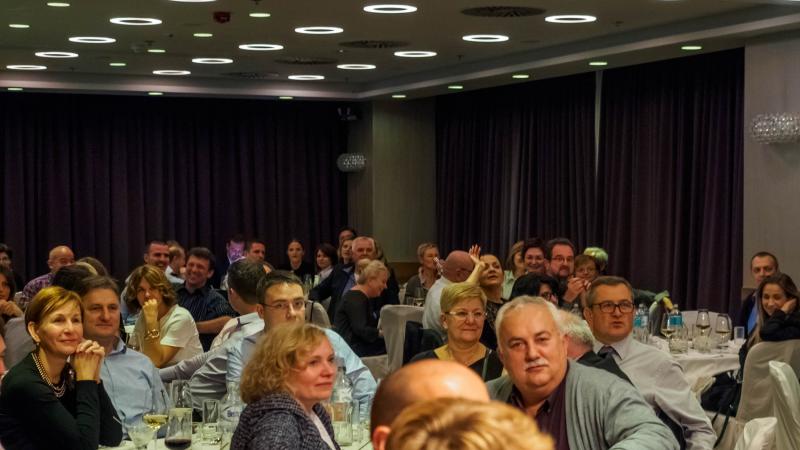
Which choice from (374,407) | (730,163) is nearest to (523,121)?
(730,163)

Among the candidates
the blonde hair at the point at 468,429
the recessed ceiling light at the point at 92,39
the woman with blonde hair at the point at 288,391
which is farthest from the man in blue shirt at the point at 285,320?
the recessed ceiling light at the point at 92,39

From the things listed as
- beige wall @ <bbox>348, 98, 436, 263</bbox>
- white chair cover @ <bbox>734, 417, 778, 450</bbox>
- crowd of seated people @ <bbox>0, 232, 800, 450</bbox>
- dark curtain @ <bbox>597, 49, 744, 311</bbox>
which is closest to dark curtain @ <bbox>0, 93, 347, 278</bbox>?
beige wall @ <bbox>348, 98, 436, 263</bbox>

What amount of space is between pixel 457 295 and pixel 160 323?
216 cm

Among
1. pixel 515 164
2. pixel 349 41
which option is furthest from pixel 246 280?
pixel 515 164

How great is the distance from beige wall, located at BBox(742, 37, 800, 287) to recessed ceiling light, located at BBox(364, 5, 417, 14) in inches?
123

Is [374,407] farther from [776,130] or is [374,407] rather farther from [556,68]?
[556,68]

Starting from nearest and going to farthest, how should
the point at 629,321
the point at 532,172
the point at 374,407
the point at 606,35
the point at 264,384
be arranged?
the point at 374,407 < the point at 264,384 < the point at 629,321 < the point at 606,35 < the point at 532,172

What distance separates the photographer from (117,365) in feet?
18.5

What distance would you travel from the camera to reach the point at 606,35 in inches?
465

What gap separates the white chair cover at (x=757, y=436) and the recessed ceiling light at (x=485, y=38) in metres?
7.34

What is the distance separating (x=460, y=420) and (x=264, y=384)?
96.6 inches

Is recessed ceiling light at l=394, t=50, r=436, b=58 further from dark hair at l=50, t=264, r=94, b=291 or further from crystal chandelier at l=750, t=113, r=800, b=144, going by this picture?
dark hair at l=50, t=264, r=94, b=291

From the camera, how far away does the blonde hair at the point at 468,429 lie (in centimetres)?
131

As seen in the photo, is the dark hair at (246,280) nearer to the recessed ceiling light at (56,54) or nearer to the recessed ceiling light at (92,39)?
the recessed ceiling light at (92,39)
